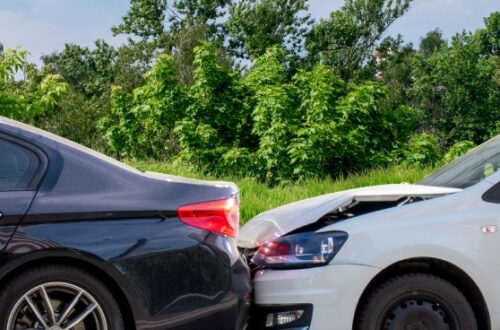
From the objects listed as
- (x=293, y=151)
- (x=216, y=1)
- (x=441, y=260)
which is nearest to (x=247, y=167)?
(x=293, y=151)

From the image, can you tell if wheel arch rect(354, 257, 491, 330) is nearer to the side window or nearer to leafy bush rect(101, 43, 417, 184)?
the side window

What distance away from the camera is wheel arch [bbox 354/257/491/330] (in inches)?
191

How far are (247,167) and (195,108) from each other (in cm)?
219

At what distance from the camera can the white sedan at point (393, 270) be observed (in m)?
4.73

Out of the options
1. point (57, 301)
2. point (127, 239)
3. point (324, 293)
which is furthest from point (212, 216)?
point (57, 301)

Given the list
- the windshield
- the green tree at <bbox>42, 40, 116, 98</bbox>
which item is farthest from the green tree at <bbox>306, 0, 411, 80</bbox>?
the windshield

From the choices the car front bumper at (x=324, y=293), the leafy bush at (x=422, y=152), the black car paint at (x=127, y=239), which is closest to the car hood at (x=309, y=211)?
the car front bumper at (x=324, y=293)

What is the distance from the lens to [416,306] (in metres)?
4.79

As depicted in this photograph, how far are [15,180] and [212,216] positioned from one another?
110 centimetres

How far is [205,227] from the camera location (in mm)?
4465

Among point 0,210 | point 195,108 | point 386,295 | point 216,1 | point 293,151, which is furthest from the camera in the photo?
point 216,1

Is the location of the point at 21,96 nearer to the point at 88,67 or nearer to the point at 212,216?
the point at 212,216

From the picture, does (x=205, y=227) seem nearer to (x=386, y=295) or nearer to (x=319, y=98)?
(x=386, y=295)

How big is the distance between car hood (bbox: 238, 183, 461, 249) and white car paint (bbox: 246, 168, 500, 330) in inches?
11.2
